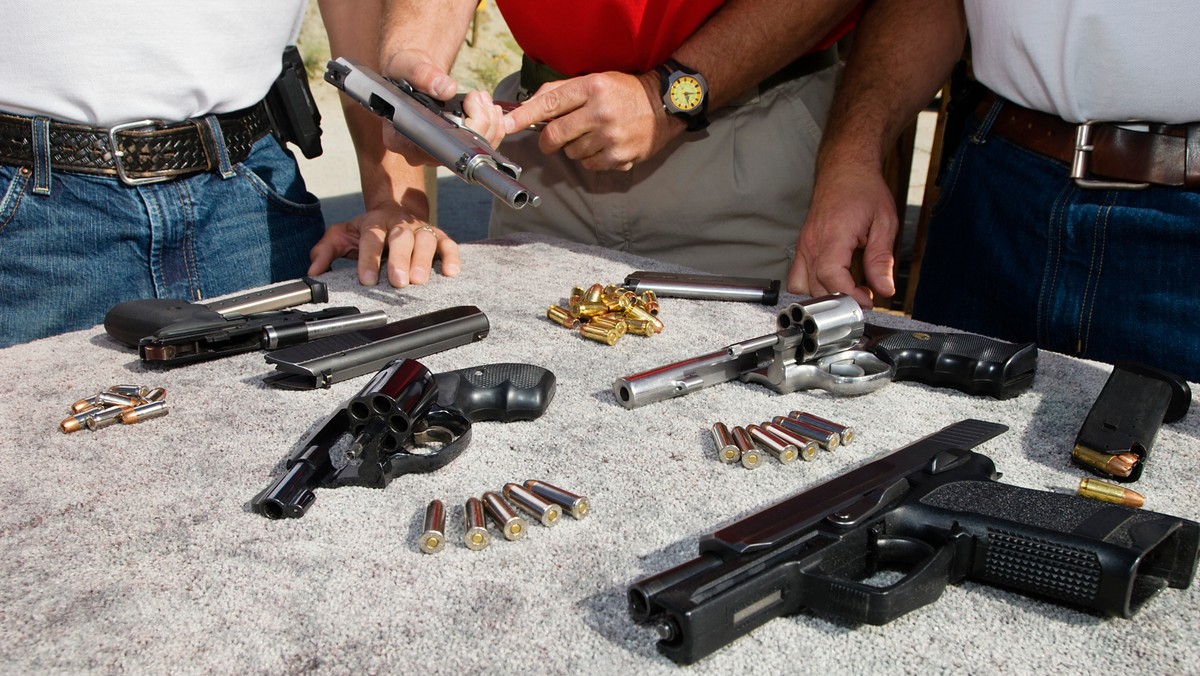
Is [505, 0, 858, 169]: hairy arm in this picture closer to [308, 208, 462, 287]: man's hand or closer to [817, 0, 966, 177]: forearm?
[817, 0, 966, 177]: forearm

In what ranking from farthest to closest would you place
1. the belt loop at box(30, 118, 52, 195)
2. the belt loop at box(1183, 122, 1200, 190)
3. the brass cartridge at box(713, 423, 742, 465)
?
the belt loop at box(30, 118, 52, 195)
the belt loop at box(1183, 122, 1200, 190)
the brass cartridge at box(713, 423, 742, 465)

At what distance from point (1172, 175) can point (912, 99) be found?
2.95 feet

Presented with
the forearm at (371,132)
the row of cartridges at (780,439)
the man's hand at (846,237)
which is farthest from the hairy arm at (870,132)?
the forearm at (371,132)

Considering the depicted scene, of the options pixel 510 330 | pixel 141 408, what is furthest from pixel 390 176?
pixel 141 408

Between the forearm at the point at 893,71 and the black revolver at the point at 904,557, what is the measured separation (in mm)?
1538

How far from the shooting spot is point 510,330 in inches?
83.7

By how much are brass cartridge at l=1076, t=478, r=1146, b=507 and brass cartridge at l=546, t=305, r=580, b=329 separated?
1.14 meters

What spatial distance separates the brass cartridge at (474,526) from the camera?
125 centimetres

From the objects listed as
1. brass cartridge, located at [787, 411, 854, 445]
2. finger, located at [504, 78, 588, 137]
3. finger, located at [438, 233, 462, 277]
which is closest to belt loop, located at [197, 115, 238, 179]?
finger, located at [438, 233, 462, 277]

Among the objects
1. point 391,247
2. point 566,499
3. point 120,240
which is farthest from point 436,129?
point 566,499

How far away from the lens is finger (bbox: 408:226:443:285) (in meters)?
2.45

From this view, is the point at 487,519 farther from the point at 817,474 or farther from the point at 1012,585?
the point at 1012,585

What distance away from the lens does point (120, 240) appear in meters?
2.30

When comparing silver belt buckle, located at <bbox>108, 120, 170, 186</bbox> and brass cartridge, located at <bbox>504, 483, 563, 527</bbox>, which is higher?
silver belt buckle, located at <bbox>108, 120, 170, 186</bbox>
